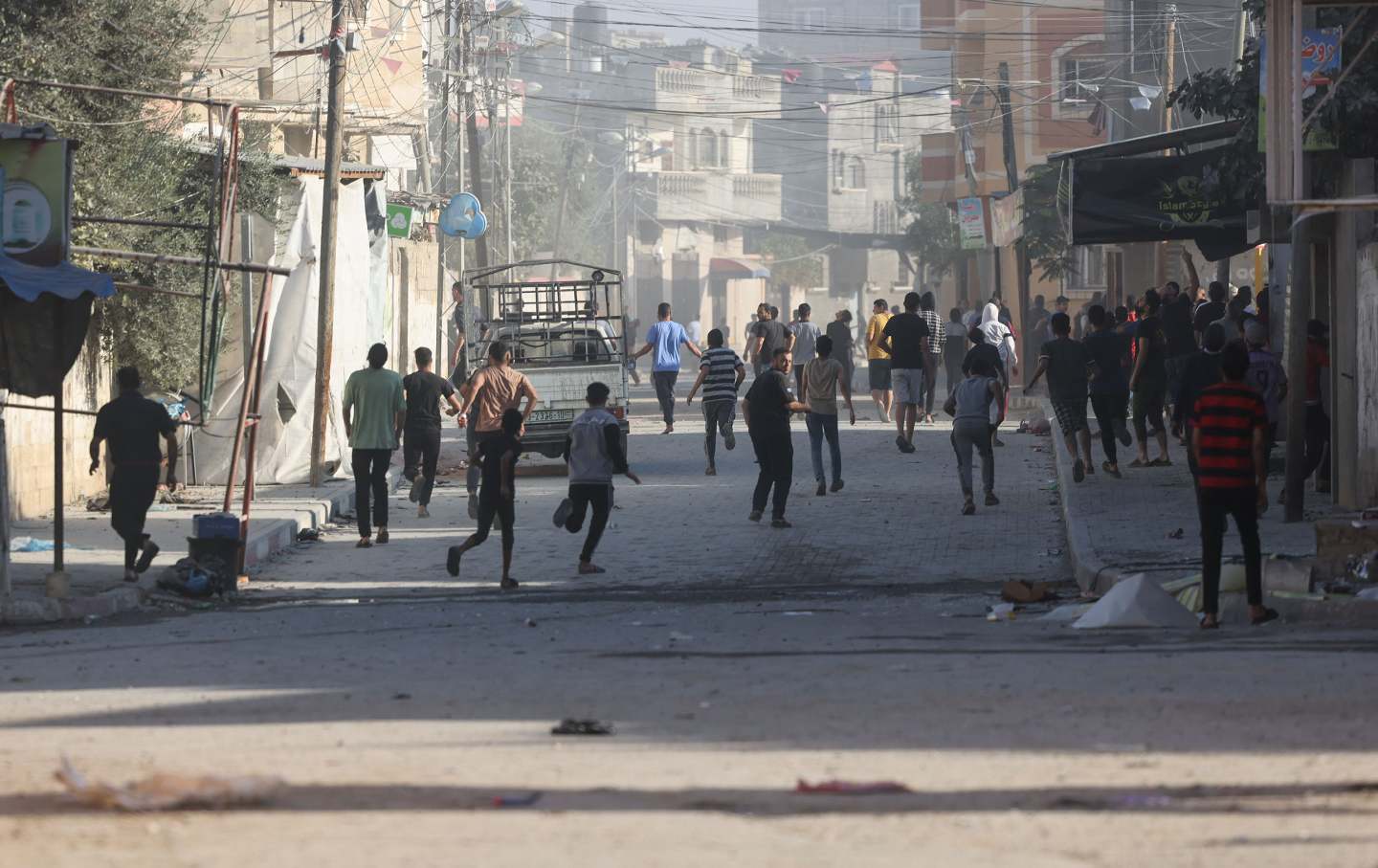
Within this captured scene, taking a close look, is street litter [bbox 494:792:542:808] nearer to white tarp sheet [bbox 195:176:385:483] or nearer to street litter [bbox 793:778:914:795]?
street litter [bbox 793:778:914:795]

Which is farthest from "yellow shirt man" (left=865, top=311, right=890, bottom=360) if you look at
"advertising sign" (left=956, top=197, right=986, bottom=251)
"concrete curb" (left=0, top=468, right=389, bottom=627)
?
"advertising sign" (left=956, top=197, right=986, bottom=251)

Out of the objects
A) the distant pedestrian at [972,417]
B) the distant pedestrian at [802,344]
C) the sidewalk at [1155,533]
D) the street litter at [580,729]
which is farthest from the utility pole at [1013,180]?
the street litter at [580,729]

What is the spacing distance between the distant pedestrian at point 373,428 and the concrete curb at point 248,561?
0.88 m

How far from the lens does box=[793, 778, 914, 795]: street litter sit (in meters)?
6.38

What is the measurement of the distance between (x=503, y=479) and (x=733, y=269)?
77.8m

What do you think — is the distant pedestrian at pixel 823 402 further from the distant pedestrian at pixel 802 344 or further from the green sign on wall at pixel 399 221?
the green sign on wall at pixel 399 221

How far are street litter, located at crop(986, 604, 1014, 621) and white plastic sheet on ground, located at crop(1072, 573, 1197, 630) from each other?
671mm

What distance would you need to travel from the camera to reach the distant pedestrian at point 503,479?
14.3 meters

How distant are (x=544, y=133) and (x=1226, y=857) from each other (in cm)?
9429

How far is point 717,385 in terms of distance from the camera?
23.0 meters

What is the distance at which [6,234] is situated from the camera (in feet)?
43.2

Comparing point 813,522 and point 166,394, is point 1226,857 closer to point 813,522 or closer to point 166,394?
point 813,522

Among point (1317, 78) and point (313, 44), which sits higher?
point (313, 44)

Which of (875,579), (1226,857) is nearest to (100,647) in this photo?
(875,579)
